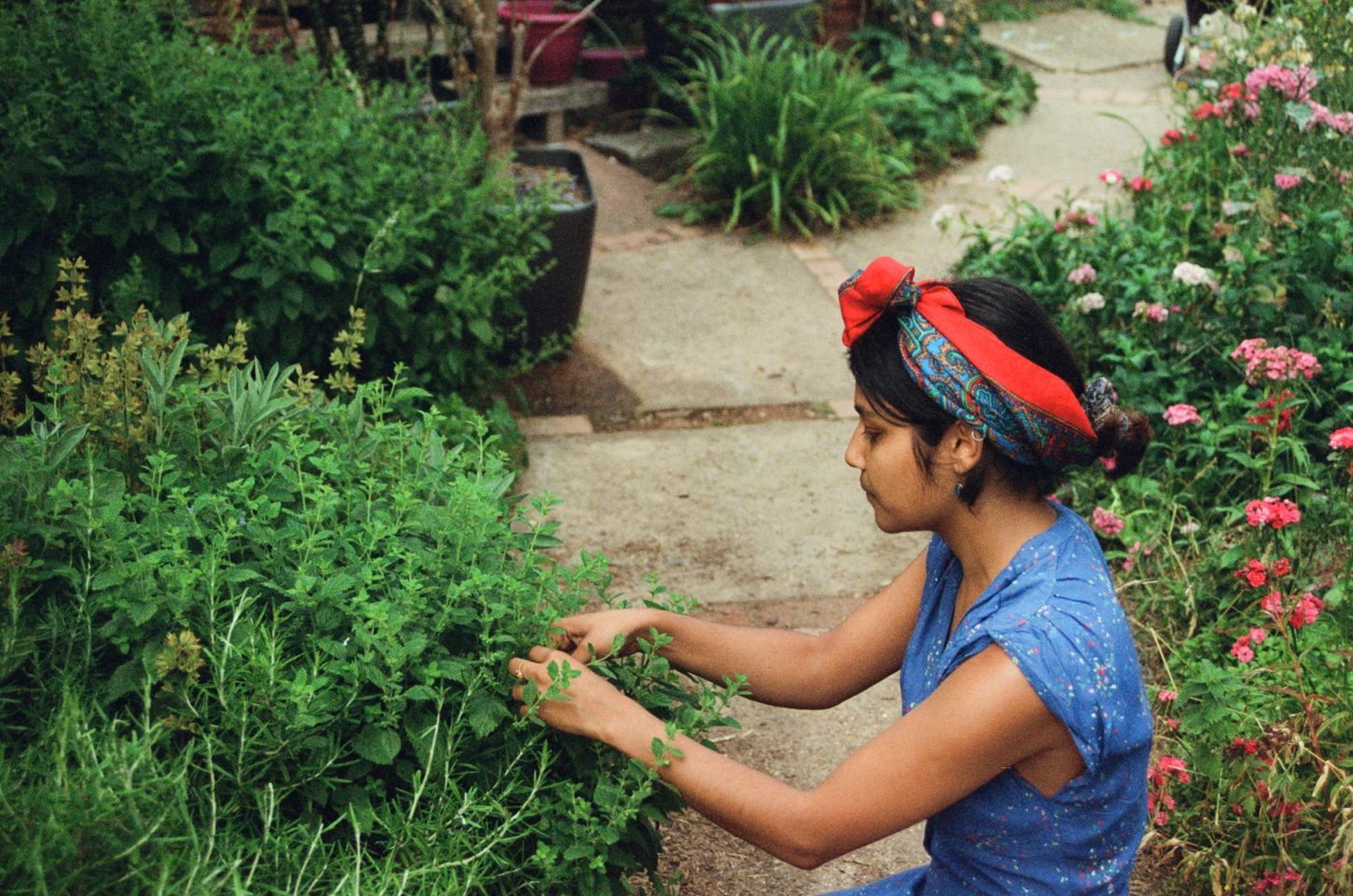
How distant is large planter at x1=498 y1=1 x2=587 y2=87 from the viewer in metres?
7.63

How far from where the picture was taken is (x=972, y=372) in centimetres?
190

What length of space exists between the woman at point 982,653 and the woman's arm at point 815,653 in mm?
193

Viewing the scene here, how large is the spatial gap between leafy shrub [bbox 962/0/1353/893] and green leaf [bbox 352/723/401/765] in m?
1.50

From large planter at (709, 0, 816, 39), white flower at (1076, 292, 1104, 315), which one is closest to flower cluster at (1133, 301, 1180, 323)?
white flower at (1076, 292, 1104, 315)

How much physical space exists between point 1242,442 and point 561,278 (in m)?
2.39

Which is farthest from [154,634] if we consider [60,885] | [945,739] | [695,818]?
[695,818]

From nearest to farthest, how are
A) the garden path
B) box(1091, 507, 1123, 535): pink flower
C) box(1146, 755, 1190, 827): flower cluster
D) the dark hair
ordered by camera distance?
the dark hair
box(1146, 755, 1190, 827): flower cluster
the garden path
box(1091, 507, 1123, 535): pink flower

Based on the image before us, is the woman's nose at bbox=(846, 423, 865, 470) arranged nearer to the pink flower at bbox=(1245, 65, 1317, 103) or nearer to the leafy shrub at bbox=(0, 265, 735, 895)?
the leafy shrub at bbox=(0, 265, 735, 895)

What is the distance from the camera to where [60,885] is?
4.83 ft

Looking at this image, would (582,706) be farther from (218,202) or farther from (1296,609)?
(218,202)

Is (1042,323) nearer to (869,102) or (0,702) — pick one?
(0,702)

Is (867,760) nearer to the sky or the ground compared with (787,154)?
nearer to the sky

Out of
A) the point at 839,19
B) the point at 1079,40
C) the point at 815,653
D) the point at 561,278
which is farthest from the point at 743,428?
the point at 1079,40

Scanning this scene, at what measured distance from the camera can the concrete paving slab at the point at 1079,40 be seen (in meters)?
9.42
